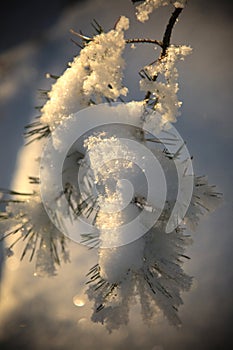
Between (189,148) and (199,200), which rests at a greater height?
(189,148)

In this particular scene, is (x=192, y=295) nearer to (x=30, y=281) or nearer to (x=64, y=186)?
(x=30, y=281)

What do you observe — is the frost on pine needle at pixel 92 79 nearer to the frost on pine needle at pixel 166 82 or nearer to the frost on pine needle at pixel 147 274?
the frost on pine needle at pixel 166 82

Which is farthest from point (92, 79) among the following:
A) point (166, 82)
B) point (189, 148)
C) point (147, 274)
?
point (189, 148)

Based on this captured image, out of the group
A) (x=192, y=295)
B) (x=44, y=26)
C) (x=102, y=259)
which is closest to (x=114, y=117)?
(x=102, y=259)

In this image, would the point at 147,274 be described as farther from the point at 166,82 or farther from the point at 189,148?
the point at 189,148

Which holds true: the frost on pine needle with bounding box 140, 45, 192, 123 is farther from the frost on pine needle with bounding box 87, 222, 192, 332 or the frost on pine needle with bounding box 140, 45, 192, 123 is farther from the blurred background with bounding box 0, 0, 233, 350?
the blurred background with bounding box 0, 0, 233, 350
